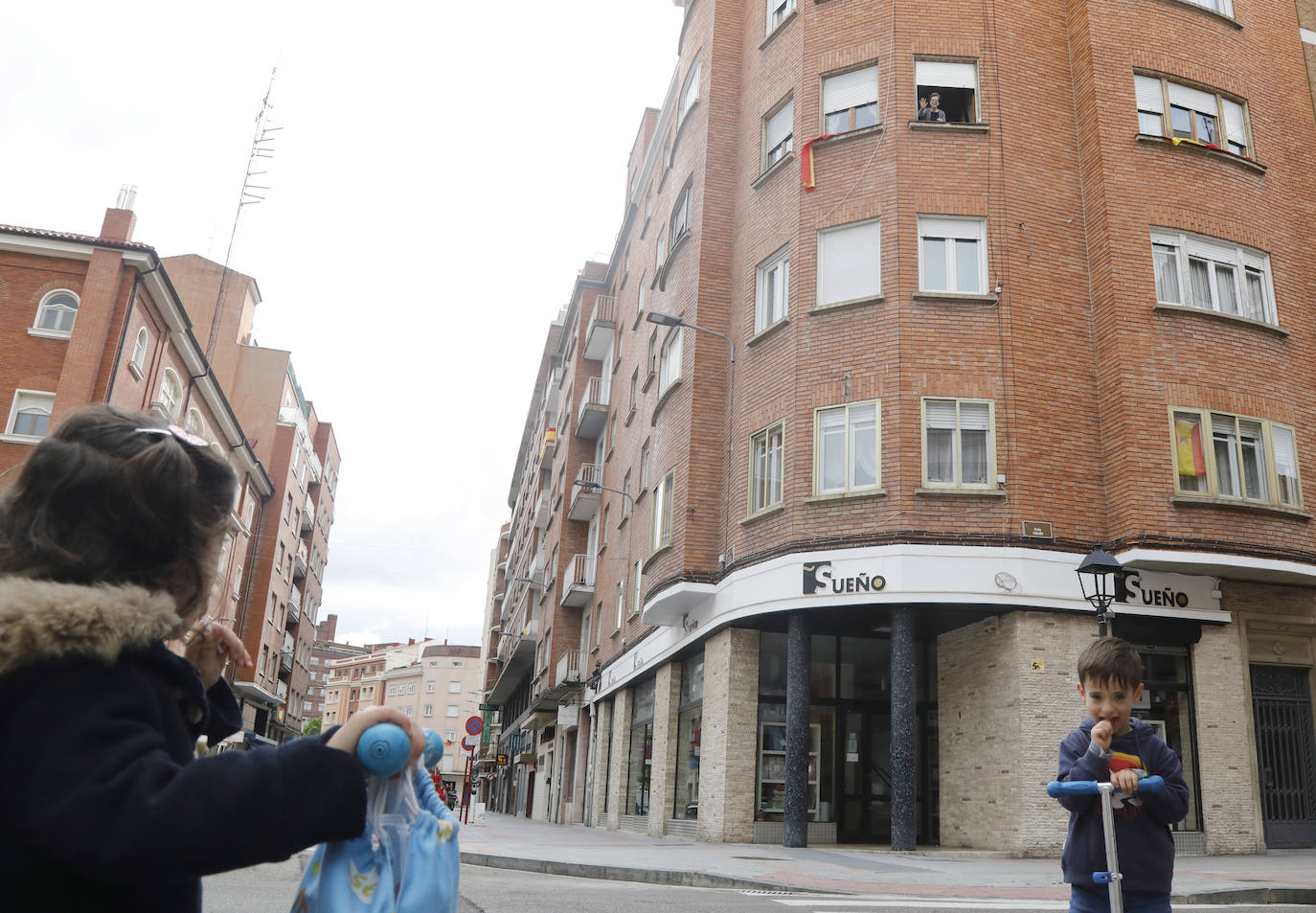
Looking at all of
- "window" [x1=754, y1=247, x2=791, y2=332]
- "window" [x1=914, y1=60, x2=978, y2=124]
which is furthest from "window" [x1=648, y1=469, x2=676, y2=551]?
"window" [x1=914, y1=60, x2=978, y2=124]

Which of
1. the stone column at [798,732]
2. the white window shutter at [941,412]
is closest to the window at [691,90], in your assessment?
the white window shutter at [941,412]

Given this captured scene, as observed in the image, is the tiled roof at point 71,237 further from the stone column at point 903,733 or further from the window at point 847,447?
the stone column at point 903,733

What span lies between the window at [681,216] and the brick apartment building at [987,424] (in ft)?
6.15

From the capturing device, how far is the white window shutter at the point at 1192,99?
18734 mm

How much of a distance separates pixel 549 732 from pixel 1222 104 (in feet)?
107

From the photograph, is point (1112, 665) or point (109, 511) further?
point (1112, 665)

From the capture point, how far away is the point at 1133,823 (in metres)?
3.86

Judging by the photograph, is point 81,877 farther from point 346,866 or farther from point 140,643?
point 346,866

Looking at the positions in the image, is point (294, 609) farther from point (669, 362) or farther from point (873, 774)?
point (873, 774)

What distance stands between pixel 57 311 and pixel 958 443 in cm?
2253

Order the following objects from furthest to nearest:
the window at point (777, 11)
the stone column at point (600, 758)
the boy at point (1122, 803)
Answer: the stone column at point (600, 758) < the window at point (777, 11) < the boy at point (1122, 803)

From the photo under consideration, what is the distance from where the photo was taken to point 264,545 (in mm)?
53906

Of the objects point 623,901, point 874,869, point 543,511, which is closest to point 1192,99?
point 874,869

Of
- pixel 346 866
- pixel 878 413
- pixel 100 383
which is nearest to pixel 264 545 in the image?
pixel 100 383
